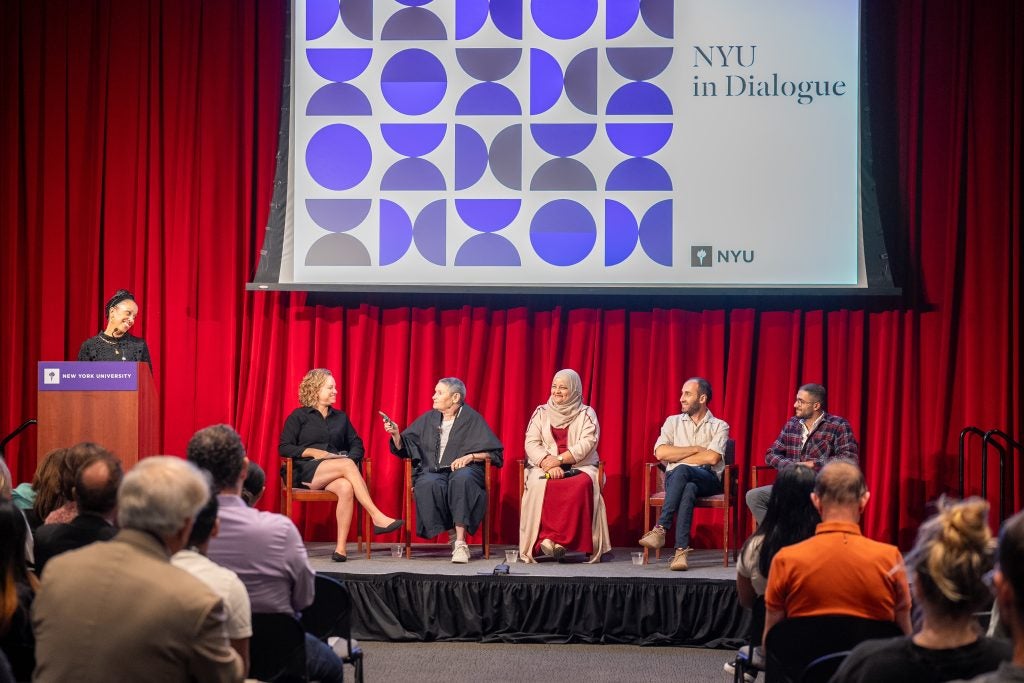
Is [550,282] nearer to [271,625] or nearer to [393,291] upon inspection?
[393,291]

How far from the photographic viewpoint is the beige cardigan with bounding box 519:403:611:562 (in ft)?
19.4

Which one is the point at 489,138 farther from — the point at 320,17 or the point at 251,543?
the point at 251,543

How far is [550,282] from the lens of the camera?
6539 mm

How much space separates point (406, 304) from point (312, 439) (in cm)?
118

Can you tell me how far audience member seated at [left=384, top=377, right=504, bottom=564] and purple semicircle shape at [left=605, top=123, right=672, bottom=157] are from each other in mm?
1629

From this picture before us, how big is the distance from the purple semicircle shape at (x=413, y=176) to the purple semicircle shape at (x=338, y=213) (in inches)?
7.1

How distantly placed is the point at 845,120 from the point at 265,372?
3687 mm

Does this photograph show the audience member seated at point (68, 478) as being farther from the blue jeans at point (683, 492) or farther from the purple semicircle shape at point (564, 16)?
the purple semicircle shape at point (564, 16)

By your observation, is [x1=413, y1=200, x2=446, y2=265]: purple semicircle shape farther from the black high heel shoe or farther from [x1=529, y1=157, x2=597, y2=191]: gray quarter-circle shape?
the black high heel shoe

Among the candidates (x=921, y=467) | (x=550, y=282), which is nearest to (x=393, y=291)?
(x=550, y=282)

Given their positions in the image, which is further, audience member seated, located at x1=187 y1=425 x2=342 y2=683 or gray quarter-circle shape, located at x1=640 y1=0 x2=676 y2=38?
gray quarter-circle shape, located at x1=640 y1=0 x2=676 y2=38

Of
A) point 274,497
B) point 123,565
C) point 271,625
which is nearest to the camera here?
point 123,565

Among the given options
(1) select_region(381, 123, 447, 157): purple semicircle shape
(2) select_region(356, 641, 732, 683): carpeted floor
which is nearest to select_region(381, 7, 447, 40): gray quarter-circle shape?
(1) select_region(381, 123, 447, 157): purple semicircle shape

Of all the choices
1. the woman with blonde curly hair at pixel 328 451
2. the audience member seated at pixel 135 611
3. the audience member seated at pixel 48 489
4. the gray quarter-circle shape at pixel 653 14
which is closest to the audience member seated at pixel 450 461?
the woman with blonde curly hair at pixel 328 451
